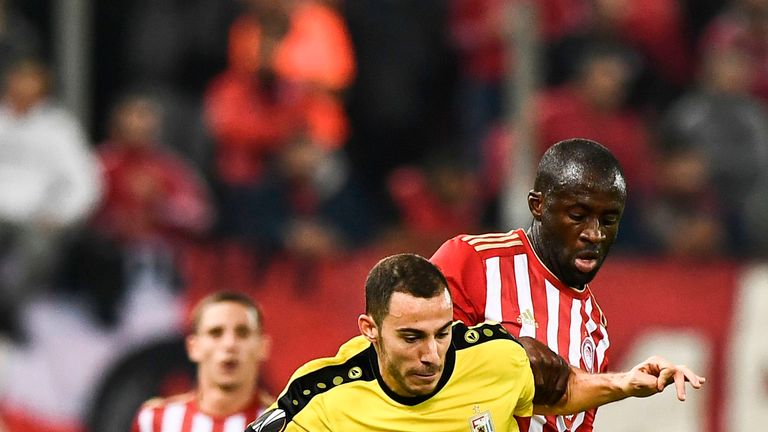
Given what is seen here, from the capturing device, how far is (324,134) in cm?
892

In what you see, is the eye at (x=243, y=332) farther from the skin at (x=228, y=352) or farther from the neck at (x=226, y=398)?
the neck at (x=226, y=398)

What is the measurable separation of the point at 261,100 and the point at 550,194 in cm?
467

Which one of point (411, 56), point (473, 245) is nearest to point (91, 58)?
point (411, 56)

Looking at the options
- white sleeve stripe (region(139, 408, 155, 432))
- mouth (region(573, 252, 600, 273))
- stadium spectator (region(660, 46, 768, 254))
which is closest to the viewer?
mouth (region(573, 252, 600, 273))

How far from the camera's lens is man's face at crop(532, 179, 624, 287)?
13.8 feet

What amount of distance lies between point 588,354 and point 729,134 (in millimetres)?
4557

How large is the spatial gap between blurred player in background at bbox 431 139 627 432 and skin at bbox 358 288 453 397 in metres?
0.38

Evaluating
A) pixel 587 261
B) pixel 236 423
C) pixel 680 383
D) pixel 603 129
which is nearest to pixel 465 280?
pixel 587 261

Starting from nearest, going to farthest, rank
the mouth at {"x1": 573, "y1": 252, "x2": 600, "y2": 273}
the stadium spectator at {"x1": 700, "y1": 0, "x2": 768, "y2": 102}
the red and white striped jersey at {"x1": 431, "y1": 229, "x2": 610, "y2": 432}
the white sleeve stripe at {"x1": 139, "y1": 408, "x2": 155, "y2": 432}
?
the mouth at {"x1": 573, "y1": 252, "x2": 600, "y2": 273} → the red and white striped jersey at {"x1": 431, "y1": 229, "x2": 610, "y2": 432} → the white sleeve stripe at {"x1": 139, "y1": 408, "x2": 155, "y2": 432} → the stadium spectator at {"x1": 700, "y1": 0, "x2": 768, "y2": 102}

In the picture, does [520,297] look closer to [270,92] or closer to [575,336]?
[575,336]

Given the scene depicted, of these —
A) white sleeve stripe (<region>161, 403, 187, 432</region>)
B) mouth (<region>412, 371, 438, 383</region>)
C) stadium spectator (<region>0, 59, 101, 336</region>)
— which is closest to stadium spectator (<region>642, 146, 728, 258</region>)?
stadium spectator (<region>0, 59, 101, 336</region>)

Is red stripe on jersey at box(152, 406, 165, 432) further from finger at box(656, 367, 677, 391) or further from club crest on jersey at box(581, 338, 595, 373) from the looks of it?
finger at box(656, 367, 677, 391)

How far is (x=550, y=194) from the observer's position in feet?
14.1

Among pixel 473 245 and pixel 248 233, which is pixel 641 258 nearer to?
pixel 248 233
